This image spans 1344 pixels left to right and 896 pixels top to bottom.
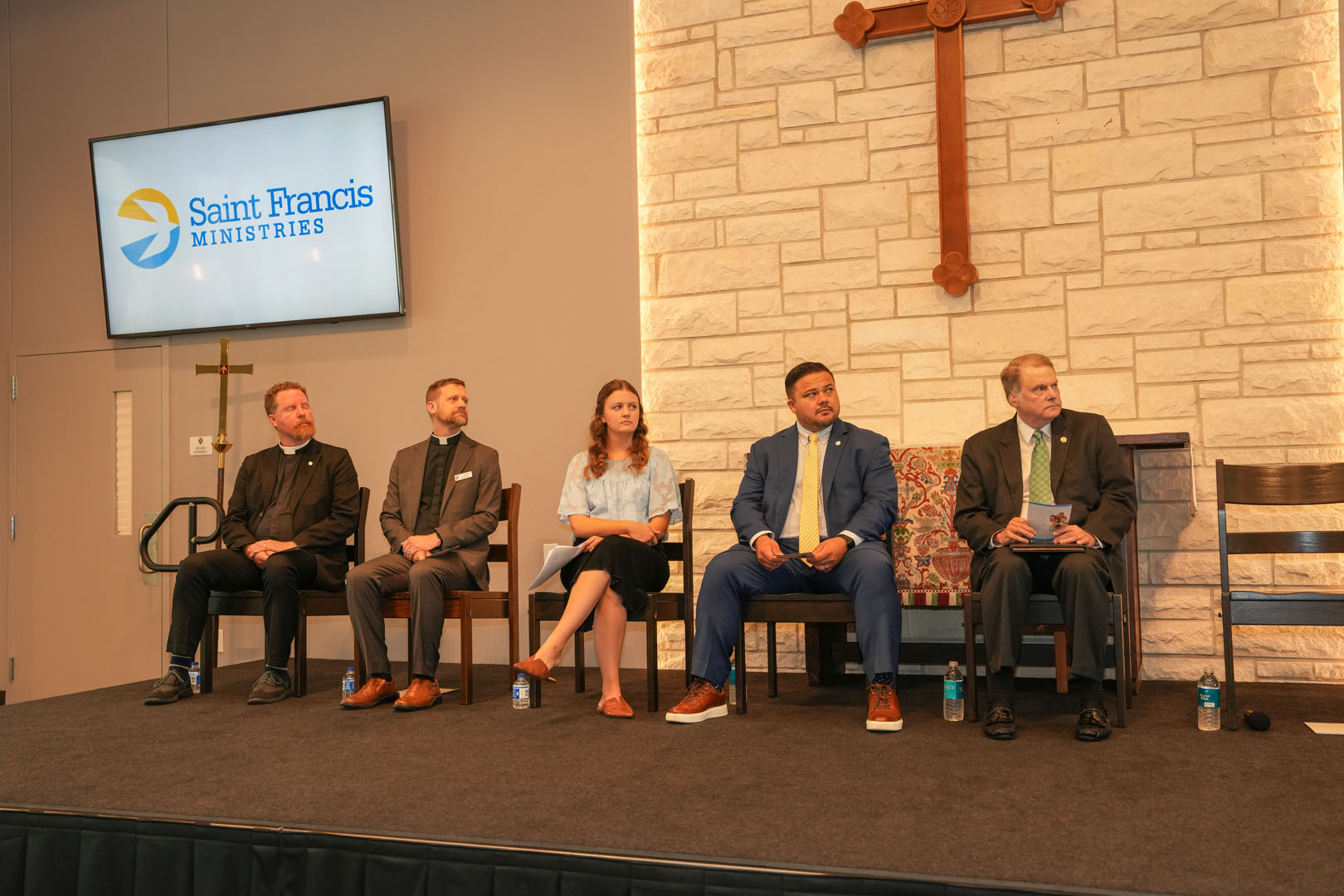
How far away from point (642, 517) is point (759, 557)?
0.59 m

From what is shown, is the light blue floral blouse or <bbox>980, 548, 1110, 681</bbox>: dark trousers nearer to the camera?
<bbox>980, 548, 1110, 681</bbox>: dark trousers

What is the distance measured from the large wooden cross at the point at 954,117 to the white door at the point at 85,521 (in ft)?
13.0

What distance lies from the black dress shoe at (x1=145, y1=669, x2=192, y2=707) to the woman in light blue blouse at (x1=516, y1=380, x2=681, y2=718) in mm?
1462

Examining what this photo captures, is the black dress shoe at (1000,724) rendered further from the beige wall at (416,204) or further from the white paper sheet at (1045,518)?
the beige wall at (416,204)

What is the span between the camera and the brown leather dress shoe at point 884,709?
125 inches

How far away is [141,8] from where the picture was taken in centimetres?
580

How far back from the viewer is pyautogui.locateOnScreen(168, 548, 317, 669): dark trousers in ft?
13.2

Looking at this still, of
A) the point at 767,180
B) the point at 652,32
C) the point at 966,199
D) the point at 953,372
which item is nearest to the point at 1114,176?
the point at 966,199

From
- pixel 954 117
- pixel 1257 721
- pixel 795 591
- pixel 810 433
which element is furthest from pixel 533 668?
pixel 954 117

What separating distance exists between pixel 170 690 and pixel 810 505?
2.45m

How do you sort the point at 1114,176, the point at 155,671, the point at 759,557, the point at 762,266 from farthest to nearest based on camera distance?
the point at 155,671 < the point at 762,266 < the point at 1114,176 < the point at 759,557

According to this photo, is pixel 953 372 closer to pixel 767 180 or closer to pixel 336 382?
pixel 767 180

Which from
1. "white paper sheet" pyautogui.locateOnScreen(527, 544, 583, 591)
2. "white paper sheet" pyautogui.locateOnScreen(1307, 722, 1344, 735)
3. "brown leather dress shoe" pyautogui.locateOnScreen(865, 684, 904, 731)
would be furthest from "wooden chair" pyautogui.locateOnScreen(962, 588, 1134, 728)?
"white paper sheet" pyautogui.locateOnScreen(527, 544, 583, 591)

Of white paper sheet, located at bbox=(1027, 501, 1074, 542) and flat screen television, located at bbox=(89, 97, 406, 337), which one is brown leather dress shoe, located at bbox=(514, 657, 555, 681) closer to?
white paper sheet, located at bbox=(1027, 501, 1074, 542)
